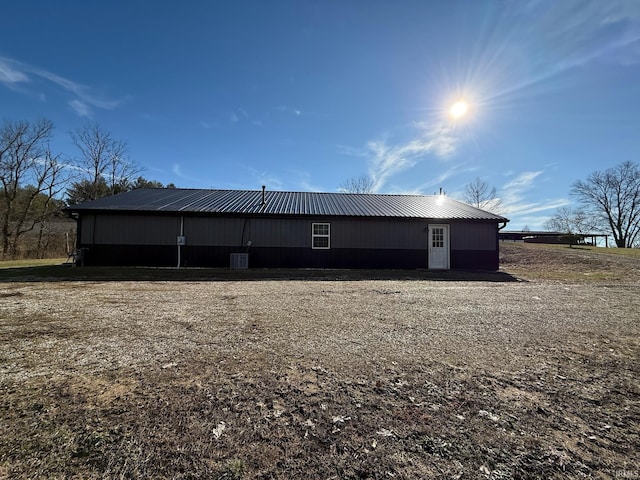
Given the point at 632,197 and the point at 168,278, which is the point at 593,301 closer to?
the point at 168,278

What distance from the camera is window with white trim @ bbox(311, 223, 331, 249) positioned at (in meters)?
13.8

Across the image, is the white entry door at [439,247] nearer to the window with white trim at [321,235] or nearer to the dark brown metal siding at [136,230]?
the window with white trim at [321,235]

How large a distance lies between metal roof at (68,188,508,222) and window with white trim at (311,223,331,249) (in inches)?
24.3

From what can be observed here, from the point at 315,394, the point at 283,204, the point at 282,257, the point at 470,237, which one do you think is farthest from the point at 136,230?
the point at 470,237

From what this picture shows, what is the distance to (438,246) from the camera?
46.8 ft

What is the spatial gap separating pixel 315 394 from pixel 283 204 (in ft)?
41.9

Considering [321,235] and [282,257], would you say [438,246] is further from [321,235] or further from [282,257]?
[282,257]

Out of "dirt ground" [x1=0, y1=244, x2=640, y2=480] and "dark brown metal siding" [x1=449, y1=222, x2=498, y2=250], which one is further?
"dark brown metal siding" [x1=449, y1=222, x2=498, y2=250]

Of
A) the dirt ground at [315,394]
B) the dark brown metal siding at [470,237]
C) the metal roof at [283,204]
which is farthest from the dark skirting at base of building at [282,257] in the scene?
the dirt ground at [315,394]

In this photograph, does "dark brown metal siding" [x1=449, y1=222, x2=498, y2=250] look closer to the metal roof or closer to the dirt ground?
the metal roof

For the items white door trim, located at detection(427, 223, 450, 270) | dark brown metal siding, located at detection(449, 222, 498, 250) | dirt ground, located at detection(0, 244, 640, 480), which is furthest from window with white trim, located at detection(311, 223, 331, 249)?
dirt ground, located at detection(0, 244, 640, 480)

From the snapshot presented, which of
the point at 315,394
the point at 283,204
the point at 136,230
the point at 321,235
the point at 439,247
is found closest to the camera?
the point at 315,394

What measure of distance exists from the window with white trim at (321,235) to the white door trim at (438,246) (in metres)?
4.62

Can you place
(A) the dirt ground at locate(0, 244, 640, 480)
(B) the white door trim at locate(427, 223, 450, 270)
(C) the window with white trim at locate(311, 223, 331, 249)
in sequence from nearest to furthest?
1. (A) the dirt ground at locate(0, 244, 640, 480)
2. (C) the window with white trim at locate(311, 223, 331, 249)
3. (B) the white door trim at locate(427, 223, 450, 270)
